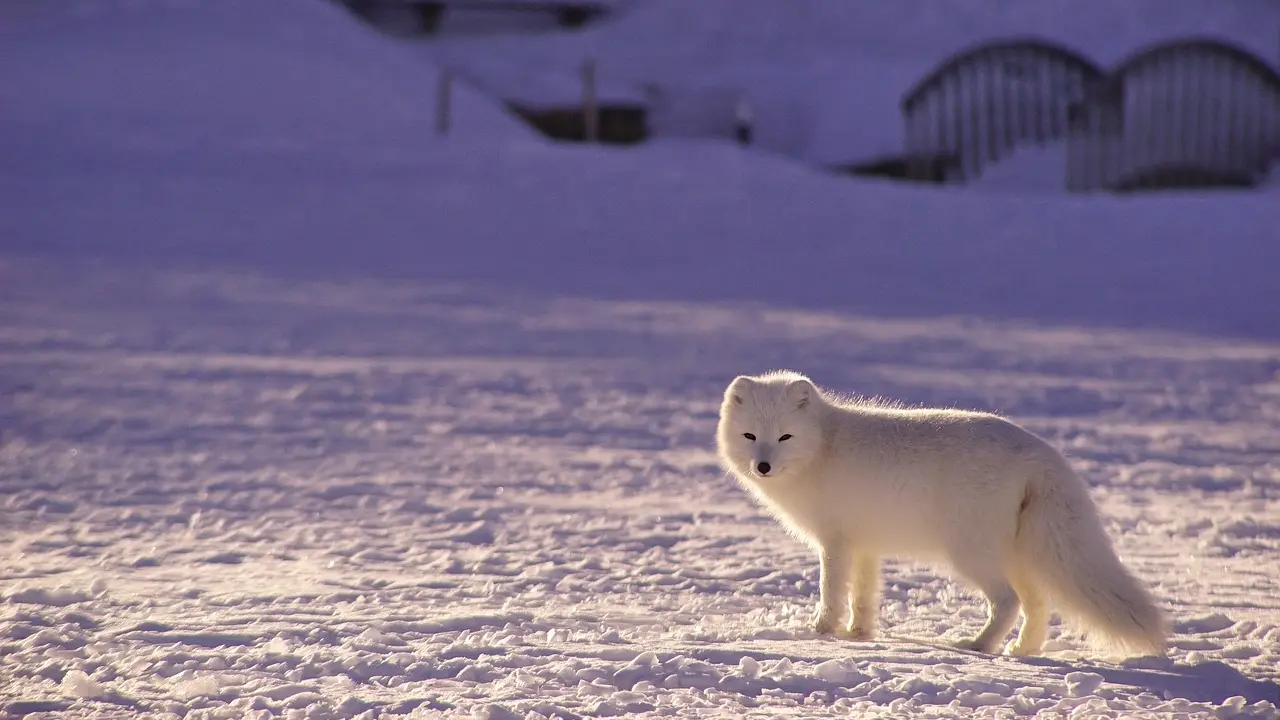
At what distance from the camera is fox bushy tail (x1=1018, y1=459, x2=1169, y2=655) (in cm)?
372

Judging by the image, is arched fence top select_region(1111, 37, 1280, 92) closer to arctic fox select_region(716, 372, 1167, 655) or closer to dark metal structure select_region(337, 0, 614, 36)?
dark metal structure select_region(337, 0, 614, 36)

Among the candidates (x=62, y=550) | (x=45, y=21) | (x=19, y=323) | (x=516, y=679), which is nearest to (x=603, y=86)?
(x=45, y=21)

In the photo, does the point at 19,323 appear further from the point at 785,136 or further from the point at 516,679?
the point at 785,136

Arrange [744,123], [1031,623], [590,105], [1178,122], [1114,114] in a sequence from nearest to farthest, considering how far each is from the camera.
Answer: [1031,623] < [1114,114] < [1178,122] < [590,105] < [744,123]

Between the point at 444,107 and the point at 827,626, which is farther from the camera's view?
the point at 444,107

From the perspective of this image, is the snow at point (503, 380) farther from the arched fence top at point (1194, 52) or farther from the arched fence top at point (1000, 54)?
the arched fence top at point (1194, 52)

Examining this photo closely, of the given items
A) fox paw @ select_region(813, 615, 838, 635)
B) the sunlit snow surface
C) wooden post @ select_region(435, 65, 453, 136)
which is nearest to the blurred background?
wooden post @ select_region(435, 65, 453, 136)

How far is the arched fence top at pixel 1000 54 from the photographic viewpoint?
1579 cm

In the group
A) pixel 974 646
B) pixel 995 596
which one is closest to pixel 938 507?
pixel 995 596

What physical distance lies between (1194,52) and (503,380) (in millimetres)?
10632

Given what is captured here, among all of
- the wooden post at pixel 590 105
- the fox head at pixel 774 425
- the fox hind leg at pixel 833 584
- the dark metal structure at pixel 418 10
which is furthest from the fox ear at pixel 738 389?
the dark metal structure at pixel 418 10

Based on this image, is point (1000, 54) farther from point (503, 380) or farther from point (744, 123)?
point (503, 380)

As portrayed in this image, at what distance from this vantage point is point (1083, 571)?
378 cm

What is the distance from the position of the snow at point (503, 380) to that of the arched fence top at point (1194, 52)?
1.70m
